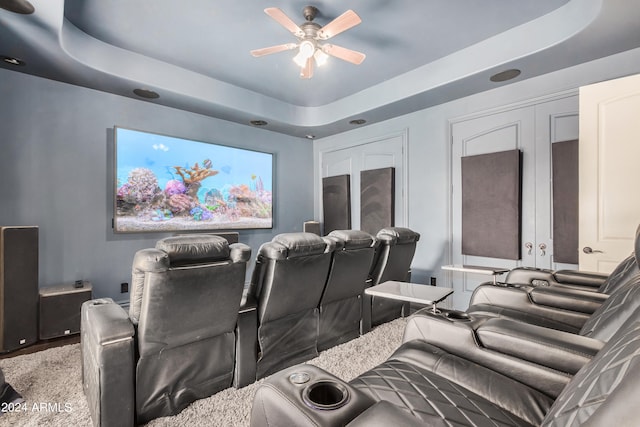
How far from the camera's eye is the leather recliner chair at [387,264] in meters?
2.80

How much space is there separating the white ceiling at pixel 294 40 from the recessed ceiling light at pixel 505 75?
7 cm

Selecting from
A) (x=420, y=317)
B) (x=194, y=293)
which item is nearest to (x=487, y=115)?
(x=420, y=317)

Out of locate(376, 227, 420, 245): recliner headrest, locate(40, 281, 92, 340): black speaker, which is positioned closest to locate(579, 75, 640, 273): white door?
locate(376, 227, 420, 245): recliner headrest

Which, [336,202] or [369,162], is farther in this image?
[336,202]

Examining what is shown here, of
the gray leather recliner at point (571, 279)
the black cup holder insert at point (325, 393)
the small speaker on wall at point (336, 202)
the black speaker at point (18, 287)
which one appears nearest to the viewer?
the black cup holder insert at point (325, 393)

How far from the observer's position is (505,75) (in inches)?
127

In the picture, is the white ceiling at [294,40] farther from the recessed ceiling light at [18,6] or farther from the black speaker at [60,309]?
the black speaker at [60,309]

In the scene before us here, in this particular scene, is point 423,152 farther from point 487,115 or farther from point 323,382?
point 323,382

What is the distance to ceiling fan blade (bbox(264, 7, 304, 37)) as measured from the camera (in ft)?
7.39

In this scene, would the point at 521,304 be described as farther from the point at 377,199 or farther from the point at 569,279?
the point at 377,199

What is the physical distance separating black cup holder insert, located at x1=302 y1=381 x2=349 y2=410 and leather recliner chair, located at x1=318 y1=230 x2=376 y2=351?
4.73 feet

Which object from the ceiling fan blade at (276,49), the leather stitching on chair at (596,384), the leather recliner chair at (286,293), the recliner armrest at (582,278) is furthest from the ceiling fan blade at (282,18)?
the recliner armrest at (582,278)

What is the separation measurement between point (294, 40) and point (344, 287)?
8.56ft

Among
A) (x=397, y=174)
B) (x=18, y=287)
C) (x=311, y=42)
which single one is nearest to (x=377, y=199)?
(x=397, y=174)
